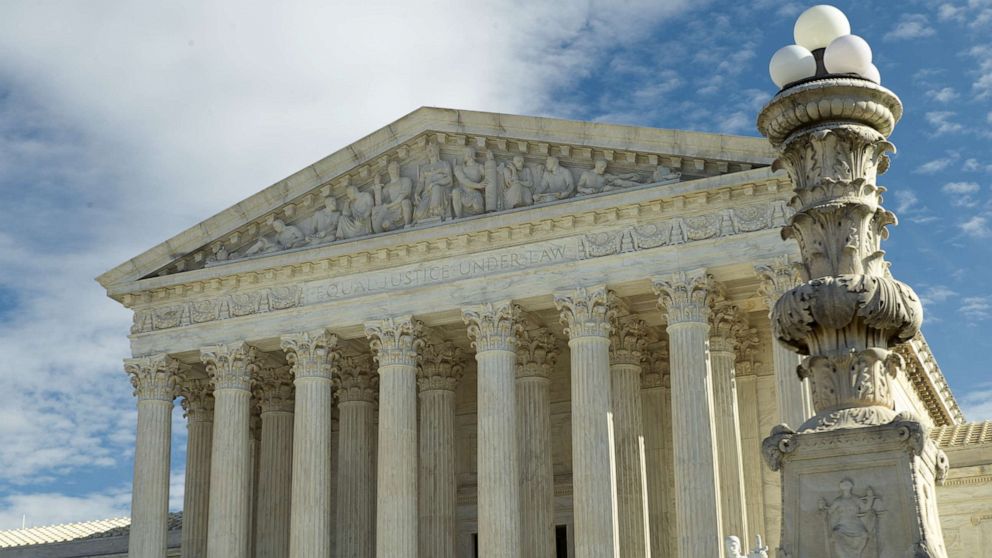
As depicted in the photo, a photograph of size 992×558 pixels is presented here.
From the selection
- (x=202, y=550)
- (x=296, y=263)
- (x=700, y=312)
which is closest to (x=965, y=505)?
(x=700, y=312)

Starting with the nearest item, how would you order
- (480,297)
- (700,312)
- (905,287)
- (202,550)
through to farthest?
(905,287) → (700,312) → (480,297) → (202,550)

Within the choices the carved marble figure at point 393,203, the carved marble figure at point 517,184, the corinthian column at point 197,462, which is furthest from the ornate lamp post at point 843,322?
the corinthian column at point 197,462

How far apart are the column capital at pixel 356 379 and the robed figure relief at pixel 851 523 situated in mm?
29705

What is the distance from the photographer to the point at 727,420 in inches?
1310

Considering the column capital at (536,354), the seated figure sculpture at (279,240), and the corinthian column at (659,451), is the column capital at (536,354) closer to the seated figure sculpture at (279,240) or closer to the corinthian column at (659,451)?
the corinthian column at (659,451)

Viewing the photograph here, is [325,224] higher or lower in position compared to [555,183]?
higher

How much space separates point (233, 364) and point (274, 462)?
180 inches

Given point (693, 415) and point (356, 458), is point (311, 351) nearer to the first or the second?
point (356, 458)

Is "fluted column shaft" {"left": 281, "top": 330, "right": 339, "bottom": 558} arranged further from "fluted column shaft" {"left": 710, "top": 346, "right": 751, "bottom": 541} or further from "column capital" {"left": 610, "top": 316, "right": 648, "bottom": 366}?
"fluted column shaft" {"left": 710, "top": 346, "right": 751, "bottom": 541}

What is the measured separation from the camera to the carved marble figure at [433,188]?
3572 cm

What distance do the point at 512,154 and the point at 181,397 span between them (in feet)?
47.2

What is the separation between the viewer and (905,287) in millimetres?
10977

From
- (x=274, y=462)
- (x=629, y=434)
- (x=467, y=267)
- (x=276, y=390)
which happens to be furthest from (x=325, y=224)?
(x=629, y=434)

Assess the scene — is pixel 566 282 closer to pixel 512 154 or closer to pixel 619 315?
pixel 619 315
